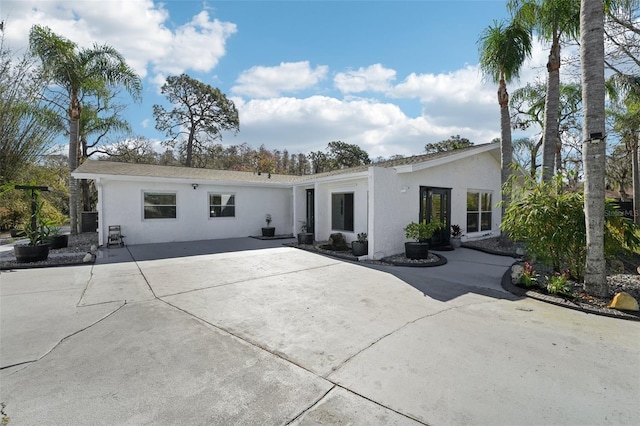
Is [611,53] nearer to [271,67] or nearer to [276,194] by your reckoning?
[271,67]

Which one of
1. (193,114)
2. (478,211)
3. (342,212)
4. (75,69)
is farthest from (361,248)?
(193,114)

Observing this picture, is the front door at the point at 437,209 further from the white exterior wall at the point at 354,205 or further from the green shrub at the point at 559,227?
the green shrub at the point at 559,227

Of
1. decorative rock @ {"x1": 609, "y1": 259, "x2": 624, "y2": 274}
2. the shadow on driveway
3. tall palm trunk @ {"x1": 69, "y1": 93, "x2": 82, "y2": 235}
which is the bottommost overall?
the shadow on driveway

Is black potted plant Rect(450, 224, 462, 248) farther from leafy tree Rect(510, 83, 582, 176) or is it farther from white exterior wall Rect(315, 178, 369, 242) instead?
leafy tree Rect(510, 83, 582, 176)

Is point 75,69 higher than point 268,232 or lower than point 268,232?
higher

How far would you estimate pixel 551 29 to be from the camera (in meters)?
9.20

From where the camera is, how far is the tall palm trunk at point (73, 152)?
13234 mm

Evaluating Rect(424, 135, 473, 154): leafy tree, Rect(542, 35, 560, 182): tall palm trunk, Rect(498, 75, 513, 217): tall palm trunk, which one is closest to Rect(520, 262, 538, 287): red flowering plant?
Rect(542, 35, 560, 182): tall palm trunk

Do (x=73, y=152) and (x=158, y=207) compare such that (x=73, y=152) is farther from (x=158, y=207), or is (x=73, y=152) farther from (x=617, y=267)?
(x=617, y=267)

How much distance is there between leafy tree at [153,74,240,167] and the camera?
25.2 m

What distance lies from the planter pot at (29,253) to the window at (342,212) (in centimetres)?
905

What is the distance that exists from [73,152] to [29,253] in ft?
23.5

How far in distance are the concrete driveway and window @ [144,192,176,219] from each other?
6122 millimetres

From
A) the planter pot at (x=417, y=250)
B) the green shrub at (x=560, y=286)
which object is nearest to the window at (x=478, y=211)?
the planter pot at (x=417, y=250)
